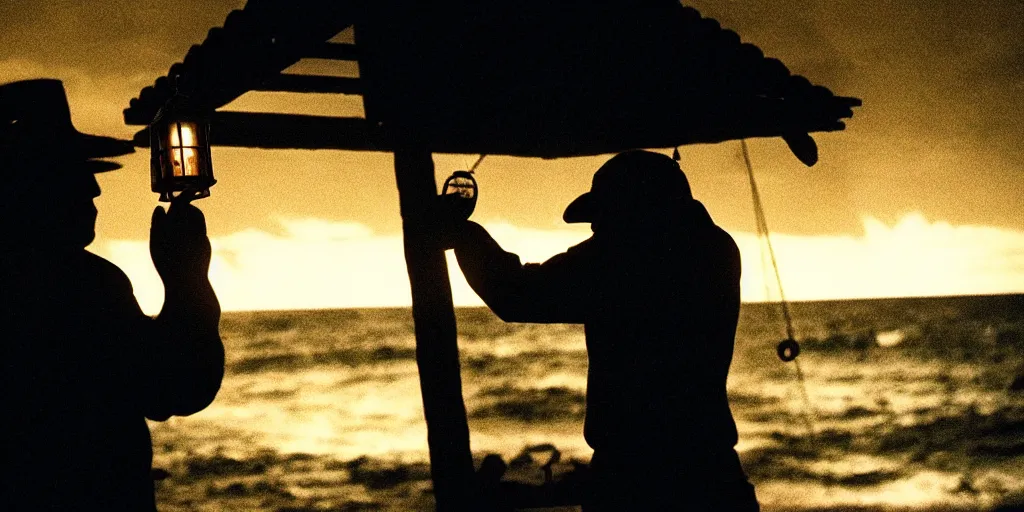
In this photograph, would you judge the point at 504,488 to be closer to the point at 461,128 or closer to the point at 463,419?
the point at 463,419

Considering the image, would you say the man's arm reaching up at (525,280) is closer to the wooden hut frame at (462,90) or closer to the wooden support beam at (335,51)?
the wooden hut frame at (462,90)

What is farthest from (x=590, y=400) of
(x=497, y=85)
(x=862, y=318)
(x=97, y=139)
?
(x=862, y=318)

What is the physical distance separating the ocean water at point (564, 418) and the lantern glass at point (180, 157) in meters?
1.11

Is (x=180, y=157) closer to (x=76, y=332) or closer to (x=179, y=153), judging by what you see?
(x=179, y=153)

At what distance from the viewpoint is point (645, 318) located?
11.8 feet

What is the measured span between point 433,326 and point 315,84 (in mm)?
1332

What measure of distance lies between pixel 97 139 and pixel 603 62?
2.48 m

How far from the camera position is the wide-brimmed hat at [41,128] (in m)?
3.13

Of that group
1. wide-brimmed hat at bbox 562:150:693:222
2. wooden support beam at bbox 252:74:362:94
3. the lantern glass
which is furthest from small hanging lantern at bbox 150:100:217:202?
wide-brimmed hat at bbox 562:150:693:222

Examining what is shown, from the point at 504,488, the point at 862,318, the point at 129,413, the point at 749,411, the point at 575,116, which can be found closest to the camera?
the point at 129,413

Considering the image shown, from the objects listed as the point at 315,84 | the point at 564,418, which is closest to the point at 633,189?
the point at 315,84

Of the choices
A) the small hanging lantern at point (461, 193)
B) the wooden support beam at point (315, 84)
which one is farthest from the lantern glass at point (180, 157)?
the small hanging lantern at point (461, 193)

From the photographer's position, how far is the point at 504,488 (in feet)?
13.0

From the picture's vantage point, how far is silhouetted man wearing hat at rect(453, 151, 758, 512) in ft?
11.7
